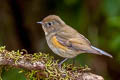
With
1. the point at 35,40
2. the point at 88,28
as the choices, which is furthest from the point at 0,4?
the point at 88,28

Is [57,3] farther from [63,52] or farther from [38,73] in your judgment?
[38,73]

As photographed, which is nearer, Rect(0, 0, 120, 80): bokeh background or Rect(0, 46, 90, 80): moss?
Rect(0, 46, 90, 80): moss

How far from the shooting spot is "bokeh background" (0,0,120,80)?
6637mm

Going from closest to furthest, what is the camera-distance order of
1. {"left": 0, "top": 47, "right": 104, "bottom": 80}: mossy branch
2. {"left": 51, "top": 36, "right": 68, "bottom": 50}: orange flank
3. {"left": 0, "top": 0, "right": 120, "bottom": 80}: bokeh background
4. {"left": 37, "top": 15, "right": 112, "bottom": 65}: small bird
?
{"left": 0, "top": 47, "right": 104, "bottom": 80}: mossy branch
{"left": 37, "top": 15, "right": 112, "bottom": 65}: small bird
{"left": 51, "top": 36, "right": 68, "bottom": 50}: orange flank
{"left": 0, "top": 0, "right": 120, "bottom": 80}: bokeh background

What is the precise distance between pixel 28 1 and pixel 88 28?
3.93 feet

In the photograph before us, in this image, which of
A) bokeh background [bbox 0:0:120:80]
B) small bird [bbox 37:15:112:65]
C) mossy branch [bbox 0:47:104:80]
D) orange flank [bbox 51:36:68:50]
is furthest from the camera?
bokeh background [bbox 0:0:120:80]

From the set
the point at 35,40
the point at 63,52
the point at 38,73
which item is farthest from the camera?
the point at 35,40

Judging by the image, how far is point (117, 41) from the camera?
6520mm

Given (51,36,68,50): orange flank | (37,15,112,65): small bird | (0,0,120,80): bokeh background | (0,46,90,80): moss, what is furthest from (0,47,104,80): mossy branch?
(0,0,120,80): bokeh background

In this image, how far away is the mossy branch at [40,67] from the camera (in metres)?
4.16

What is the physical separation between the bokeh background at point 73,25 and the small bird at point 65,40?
1.16 m

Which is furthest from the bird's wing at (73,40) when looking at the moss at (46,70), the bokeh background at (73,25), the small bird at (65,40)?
the bokeh background at (73,25)

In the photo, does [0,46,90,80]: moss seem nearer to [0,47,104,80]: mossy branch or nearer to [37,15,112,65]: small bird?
[0,47,104,80]: mossy branch

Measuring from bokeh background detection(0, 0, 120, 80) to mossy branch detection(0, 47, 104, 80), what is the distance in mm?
1980
